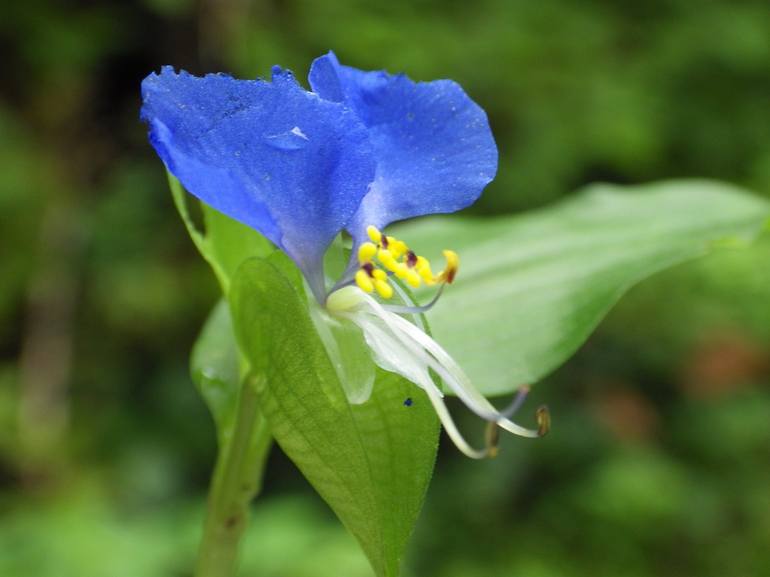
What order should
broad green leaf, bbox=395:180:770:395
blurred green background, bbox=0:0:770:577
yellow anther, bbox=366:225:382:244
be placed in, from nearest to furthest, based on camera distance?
yellow anther, bbox=366:225:382:244 < broad green leaf, bbox=395:180:770:395 < blurred green background, bbox=0:0:770:577

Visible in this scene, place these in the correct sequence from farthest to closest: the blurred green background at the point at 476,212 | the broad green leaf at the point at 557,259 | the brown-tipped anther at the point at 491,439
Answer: the blurred green background at the point at 476,212, the broad green leaf at the point at 557,259, the brown-tipped anther at the point at 491,439

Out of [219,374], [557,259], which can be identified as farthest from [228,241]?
[557,259]

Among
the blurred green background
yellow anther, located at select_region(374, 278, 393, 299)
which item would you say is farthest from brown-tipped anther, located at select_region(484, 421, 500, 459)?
the blurred green background

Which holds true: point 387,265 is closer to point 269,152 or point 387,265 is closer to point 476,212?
point 269,152

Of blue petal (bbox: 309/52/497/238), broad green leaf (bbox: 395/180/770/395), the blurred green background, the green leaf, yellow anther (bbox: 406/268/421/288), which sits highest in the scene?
blue petal (bbox: 309/52/497/238)

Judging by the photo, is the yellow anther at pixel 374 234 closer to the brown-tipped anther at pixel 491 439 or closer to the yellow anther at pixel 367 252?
the yellow anther at pixel 367 252

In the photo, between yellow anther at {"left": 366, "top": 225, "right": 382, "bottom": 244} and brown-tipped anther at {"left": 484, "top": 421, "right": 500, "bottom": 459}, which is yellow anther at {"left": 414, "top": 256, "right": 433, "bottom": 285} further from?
brown-tipped anther at {"left": 484, "top": 421, "right": 500, "bottom": 459}

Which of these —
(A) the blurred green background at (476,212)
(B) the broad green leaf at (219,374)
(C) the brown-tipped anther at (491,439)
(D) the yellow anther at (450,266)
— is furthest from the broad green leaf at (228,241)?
(A) the blurred green background at (476,212)
